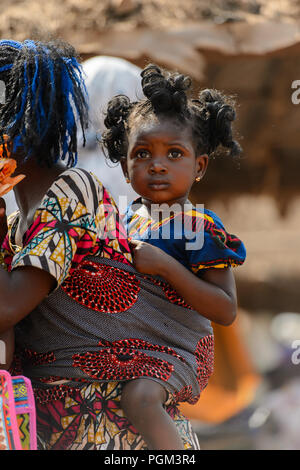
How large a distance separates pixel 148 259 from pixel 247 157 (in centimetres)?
601

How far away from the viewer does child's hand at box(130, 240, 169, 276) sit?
2141 mm

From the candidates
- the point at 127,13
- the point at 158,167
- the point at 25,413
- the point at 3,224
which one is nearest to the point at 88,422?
the point at 25,413

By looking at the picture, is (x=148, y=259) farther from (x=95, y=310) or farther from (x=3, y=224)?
(x=3, y=224)

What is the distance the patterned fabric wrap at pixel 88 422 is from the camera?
204cm

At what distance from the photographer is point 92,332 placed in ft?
6.84

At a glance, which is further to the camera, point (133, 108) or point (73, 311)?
point (133, 108)

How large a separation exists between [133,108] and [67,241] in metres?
0.83

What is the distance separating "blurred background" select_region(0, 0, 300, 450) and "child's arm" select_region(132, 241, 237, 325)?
3793 mm

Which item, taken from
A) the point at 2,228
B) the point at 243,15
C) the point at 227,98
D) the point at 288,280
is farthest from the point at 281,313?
the point at 2,228

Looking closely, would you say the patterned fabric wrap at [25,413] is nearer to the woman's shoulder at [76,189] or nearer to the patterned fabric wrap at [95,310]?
the patterned fabric wrap at [95,310]

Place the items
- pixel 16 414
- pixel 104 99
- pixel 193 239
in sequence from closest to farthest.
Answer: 1. pixel 16 414
2. pixel 193 239
3. pixel 104 99
